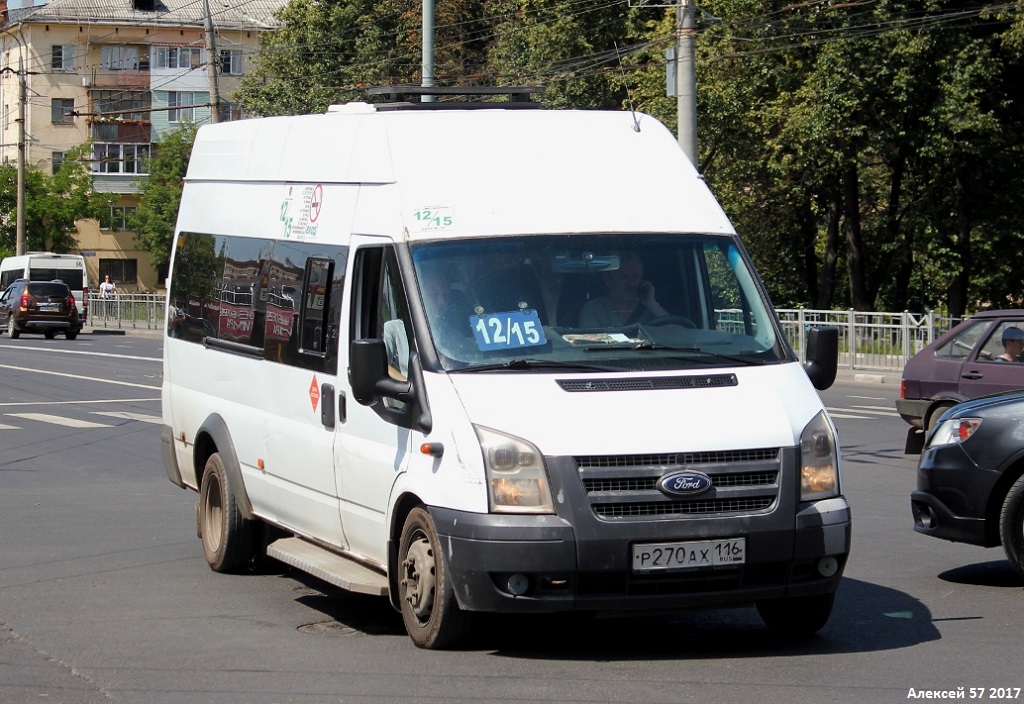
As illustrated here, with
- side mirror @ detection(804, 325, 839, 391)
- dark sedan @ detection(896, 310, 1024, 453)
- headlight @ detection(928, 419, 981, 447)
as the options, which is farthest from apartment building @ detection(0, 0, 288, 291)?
side mirror @ detection(804, 325, 839, 391)

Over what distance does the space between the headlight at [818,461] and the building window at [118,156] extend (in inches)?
3596

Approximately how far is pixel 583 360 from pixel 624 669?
1.35 metres

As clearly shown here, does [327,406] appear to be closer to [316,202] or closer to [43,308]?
[316,202]

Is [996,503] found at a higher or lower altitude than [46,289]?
higher

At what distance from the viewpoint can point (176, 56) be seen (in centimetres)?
9338

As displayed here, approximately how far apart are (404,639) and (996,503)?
3575 mm

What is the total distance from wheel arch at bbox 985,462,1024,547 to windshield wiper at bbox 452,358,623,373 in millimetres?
3007

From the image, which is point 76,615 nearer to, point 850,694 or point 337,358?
point 337,358

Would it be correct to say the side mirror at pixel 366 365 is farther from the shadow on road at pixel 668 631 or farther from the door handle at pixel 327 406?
the shadow on road at pixel 668 631

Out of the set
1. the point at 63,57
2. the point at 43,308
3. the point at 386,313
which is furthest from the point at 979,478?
the point at 63,57

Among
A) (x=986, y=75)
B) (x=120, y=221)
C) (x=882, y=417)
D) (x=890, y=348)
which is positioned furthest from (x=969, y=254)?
(x=120, y=221)

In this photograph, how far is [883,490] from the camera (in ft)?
44.0

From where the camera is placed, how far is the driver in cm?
711

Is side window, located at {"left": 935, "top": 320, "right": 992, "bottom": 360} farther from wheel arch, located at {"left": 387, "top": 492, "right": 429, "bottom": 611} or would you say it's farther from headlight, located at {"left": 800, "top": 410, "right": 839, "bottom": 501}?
wheel arch, located at {"left": 387, "top": 492, "right": 429, "bottom": 611}
